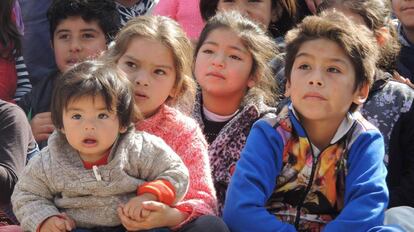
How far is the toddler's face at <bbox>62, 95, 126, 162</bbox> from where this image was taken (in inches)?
98.5

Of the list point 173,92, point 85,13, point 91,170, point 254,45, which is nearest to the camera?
point 91,170

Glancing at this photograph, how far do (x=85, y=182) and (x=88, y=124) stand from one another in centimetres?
20

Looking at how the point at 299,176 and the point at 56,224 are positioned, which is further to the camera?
the point at 299,176

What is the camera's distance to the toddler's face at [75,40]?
3742mm

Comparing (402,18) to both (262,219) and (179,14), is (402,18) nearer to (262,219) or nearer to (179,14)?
(179,14)

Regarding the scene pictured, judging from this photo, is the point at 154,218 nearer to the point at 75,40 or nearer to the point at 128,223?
the point at 128,223

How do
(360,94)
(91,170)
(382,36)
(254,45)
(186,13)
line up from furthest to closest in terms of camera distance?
(186,13) → (382,36) → (254,45) → (360,94) → (91,170)

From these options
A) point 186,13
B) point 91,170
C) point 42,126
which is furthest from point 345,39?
point 186,13

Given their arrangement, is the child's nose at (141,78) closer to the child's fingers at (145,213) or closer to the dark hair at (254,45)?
the dark hair at (254,45)

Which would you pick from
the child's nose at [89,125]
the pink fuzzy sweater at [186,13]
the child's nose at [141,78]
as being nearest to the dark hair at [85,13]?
the pink fuzzy sweater at [186,13]

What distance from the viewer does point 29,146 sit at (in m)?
3.12

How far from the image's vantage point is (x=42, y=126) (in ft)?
11.4

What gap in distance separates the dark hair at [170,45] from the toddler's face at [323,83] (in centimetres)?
49

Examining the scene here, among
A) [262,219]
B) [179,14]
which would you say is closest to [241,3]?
[179,14]
